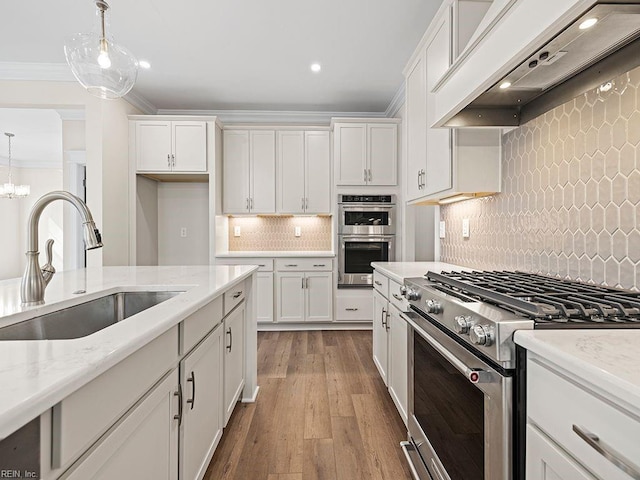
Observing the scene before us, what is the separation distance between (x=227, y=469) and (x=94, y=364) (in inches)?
56.1

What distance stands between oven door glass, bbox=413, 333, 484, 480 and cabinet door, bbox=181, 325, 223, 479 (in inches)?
37.2

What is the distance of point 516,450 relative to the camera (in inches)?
37.2

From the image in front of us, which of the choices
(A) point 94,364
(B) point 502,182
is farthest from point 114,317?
(B) point 502,182

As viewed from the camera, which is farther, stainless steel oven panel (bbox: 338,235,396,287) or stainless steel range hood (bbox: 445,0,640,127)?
stainless steel oven panel (bbox: 338,235,396,287)

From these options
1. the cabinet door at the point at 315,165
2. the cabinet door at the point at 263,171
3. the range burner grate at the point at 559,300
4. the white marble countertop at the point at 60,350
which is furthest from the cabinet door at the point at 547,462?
the cabinet door at the point at 263,171

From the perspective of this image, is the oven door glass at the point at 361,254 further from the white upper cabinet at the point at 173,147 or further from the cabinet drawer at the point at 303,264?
the white upper cabinet at the point at 173,147

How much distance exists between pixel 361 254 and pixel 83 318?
3.21 m

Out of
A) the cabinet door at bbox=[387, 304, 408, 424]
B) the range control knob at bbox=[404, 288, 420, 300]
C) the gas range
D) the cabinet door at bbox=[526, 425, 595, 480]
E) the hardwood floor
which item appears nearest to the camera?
the cabinet door at bbox=[526, 425, 595, 480]

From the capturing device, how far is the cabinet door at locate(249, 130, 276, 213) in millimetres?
4504

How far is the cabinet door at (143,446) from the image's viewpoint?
0.77 metres

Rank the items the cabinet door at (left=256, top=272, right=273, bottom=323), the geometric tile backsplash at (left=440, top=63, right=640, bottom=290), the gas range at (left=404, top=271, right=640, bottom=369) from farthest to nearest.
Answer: the cabinet door at (left=256, top=272, right=273, bottom=323)
the geometric tile backsplash at (left=440, top=63, right=640, bottom=290)
the gas range at (left=404, top=271, right=640, bottom=369)

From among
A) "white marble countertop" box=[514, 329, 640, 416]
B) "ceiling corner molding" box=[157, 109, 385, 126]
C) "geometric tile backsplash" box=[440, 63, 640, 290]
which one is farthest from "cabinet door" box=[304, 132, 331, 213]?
"white marble countertop" box=[514, 329, 640, 416]

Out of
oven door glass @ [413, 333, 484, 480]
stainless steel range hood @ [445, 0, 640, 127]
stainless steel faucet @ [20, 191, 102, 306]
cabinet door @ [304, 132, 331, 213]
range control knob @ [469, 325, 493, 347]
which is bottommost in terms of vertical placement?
oven door glass @ [413, 333, 484, 480]

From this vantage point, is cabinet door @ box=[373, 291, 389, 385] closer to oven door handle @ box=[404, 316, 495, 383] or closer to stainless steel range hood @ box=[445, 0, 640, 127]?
oven door handle @ box=[404, 316, 495, 383]
